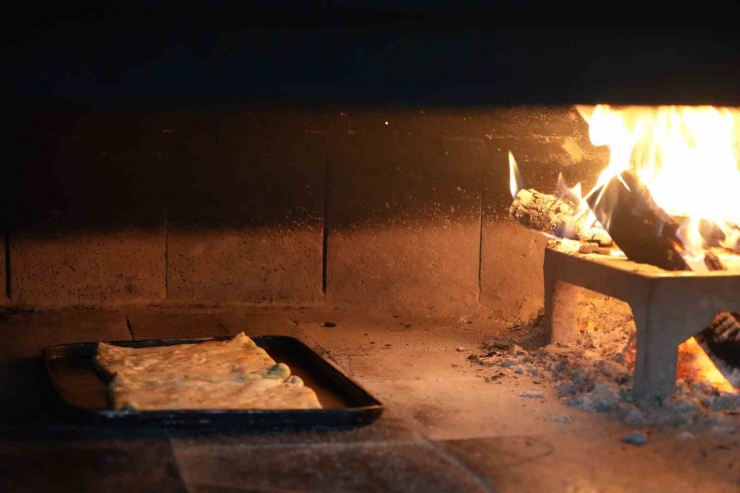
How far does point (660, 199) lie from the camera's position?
5.02m

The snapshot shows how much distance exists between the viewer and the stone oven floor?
9.10 feet

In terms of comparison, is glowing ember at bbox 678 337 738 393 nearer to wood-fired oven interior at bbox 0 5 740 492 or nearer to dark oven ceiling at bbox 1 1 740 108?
wood-fired oven interior at bbox 0 5 740 492

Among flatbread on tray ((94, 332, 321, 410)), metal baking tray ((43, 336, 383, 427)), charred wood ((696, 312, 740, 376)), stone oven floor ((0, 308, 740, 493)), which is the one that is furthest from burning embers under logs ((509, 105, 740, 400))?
flatbread on tray ((94, 332, 321, 410))

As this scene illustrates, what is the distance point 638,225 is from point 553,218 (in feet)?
2.38

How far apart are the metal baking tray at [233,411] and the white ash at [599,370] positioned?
80cm

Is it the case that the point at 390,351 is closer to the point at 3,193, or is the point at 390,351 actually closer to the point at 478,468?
the point at 478,468

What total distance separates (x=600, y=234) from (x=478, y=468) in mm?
1907

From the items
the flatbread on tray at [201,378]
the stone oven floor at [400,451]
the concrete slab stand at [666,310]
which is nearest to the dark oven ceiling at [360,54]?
the concrete slab stand at [666,310]

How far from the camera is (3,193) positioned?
206 inches

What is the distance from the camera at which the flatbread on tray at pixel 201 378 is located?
131 inches

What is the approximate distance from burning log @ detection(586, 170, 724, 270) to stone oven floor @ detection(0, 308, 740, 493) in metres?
0.73

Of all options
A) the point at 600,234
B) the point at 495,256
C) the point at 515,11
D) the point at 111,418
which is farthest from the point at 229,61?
the point at 495,256

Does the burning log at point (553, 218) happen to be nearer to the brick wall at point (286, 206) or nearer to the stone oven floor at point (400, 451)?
the brick wall at point (286, 206)

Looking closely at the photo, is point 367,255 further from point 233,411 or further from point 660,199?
point 233,411
